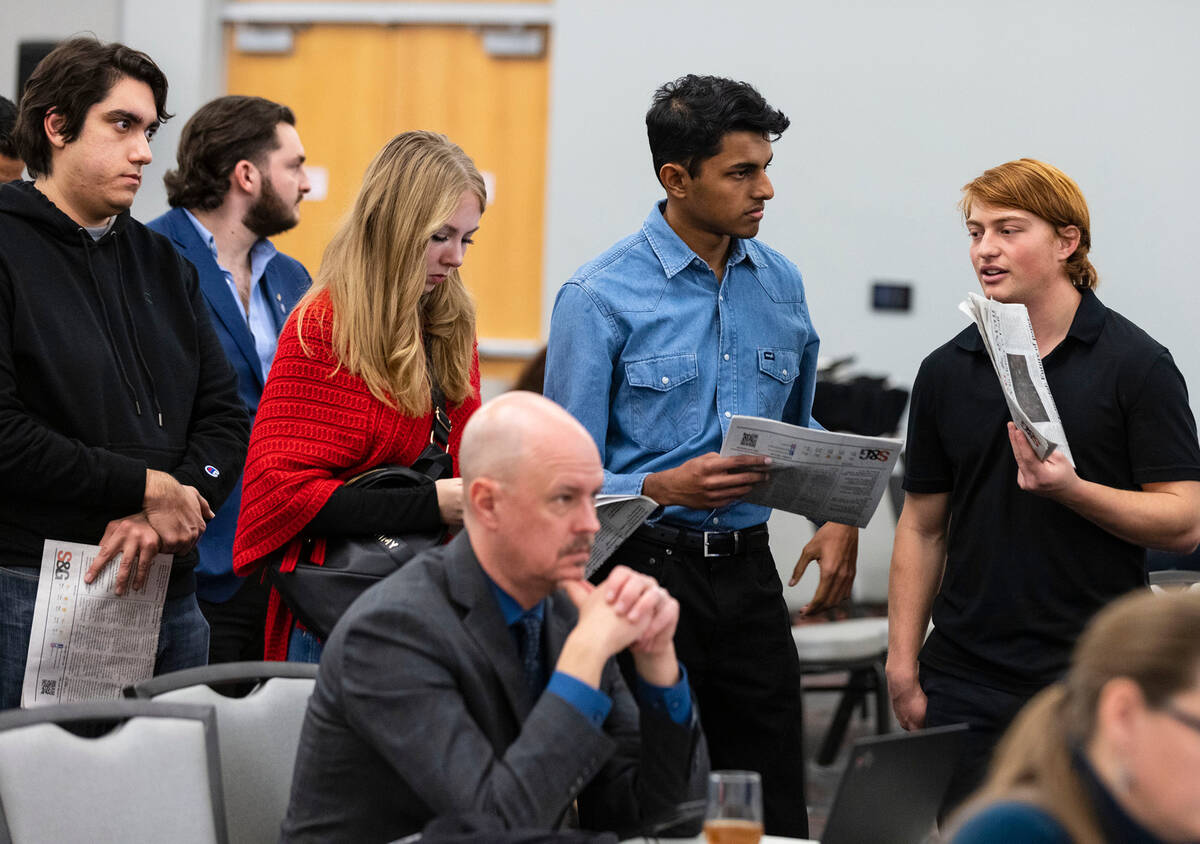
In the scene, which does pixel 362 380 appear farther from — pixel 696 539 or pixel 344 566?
pixel 696 539

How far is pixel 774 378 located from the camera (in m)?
2.81

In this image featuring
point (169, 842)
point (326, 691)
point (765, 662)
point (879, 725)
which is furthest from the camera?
point (879, 725)

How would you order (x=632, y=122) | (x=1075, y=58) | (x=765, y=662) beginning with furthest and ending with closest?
(x=632, y=122) < (x=1075, y=58) < (x=765, y=662)

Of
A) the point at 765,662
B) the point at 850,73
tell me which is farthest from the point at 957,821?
the point at 850,73

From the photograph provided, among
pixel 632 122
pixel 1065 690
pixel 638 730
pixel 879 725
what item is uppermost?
pixel 632 122

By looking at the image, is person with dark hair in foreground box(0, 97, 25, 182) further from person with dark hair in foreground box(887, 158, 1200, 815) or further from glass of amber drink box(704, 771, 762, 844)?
glass of amber drink box(704, 771, 762, 844)

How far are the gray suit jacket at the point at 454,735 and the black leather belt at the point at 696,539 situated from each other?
720 millimetres

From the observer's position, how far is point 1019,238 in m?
2.45

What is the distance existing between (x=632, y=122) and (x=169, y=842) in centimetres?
530

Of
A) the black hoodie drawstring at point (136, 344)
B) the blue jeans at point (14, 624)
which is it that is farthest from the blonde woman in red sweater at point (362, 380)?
the blue jeans at point (14, 624)

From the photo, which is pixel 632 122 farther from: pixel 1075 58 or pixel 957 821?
pixel 957 821

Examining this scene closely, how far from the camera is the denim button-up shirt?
8.82 feet

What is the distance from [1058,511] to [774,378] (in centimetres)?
66

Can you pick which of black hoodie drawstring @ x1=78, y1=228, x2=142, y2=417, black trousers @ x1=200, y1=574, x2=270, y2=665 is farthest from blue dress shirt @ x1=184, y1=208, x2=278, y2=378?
black hoodie drawstring @ x1=78, y1=228, x2=142, y2=417
